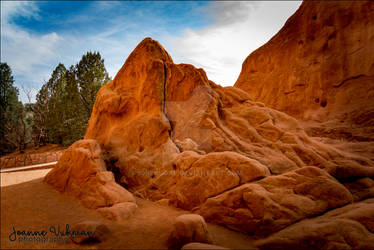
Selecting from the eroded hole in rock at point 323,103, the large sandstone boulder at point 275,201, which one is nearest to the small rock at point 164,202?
the large sandstone boulder at point 275,201

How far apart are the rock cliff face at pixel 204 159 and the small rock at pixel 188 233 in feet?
Answer: 3.76

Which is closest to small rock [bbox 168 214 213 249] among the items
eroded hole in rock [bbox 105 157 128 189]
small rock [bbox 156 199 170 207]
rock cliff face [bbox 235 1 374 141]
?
small rock [bbox 156 199 170 207]

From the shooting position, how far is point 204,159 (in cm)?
545

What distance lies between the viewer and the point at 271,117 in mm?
7465

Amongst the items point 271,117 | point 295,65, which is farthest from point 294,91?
point 271,117

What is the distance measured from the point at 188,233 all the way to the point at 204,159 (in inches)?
87.9

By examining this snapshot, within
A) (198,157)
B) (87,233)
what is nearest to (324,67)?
(198,157)

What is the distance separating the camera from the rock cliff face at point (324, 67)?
11195 millimetres

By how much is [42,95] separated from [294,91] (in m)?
28.7

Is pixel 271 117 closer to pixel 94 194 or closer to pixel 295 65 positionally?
pixel 94 194

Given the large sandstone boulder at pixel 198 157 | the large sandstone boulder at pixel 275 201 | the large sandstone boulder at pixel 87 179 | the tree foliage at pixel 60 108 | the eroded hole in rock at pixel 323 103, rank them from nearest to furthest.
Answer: the large sandstone boulder at pixel 275 201 → the large sandstone boulder at pixel 198 157 → the large sandstone boulder at pixel 87 179 → the eroded hole in rock at pixel 323 103 → the tree foliage at pixel 60 108

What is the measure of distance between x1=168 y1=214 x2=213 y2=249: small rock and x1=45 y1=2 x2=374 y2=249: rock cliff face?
114 cm

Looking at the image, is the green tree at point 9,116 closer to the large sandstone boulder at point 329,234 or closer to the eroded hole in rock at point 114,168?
the eroded hole in rock at point 114,168

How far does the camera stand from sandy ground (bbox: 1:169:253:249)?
3.53 m
